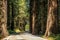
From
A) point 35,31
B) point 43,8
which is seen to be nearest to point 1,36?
point 43,8

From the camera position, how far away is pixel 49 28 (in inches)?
679

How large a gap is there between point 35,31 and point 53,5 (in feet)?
39.2

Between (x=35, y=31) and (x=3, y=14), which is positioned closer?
(x=3, y=14)

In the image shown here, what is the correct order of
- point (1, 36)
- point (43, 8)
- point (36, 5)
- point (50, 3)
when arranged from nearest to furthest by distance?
1. point (1, 36)
2. point (50, 3)
3. point (43, 8)
4. point (36, 5)

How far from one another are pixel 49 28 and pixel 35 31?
11.8 metres

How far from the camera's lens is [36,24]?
93.9 ft

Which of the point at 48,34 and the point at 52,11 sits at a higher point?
the point at 52,11

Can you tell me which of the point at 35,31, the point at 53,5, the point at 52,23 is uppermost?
the point at 53,5

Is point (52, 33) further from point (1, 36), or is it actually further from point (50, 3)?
point (1, 36)

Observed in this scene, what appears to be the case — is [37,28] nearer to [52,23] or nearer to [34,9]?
[34,9]

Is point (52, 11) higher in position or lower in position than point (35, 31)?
higher

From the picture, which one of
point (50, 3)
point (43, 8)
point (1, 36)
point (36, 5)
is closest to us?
point (1, 36)

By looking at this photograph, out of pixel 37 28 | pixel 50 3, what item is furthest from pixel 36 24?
pixel 50 3

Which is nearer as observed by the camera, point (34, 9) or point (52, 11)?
point (52, 11)
